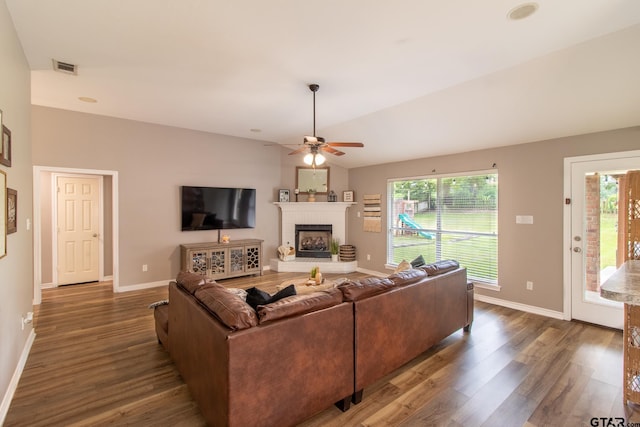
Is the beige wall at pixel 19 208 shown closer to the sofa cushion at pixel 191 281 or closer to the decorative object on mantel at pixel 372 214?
the sofa cushion at pixel 191 281

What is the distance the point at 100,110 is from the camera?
450 centimetres

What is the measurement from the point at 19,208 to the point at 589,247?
244 inches

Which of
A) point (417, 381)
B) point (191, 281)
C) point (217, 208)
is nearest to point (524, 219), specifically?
point (417, 381)

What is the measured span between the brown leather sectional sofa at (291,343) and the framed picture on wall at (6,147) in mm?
1522

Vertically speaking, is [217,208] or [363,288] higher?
[217,208]

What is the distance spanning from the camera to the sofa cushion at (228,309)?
1.68 metres

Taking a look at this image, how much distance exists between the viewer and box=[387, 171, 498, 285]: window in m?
4.67

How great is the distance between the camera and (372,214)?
6457 millimetres

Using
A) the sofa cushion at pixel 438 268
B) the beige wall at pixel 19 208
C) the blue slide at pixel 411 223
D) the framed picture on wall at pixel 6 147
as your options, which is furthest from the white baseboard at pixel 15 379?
the blue slide at pixel 411 223

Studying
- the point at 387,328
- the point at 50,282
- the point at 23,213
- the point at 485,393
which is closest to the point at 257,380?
the point at 387,328

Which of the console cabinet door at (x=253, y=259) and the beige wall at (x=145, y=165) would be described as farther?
the console cabinet door at (x=253, y=259)

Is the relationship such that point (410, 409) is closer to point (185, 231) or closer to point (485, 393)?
point (485, 393)

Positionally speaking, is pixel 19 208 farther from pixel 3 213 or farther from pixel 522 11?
pixel 522 11

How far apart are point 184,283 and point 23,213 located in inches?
71.5
